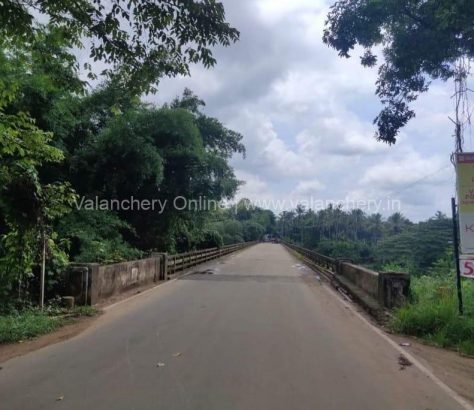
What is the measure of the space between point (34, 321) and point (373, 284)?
27.2 feet

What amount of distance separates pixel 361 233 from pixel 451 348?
111 metres

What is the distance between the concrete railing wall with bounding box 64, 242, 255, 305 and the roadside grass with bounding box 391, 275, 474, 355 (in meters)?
6.80

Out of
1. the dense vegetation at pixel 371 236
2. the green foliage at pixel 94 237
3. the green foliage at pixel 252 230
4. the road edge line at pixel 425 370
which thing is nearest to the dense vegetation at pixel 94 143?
the green foliage at pixel 94 237

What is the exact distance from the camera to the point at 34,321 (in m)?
8.99

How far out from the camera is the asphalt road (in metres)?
5.24

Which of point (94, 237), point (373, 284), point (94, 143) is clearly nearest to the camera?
point (373, 284)

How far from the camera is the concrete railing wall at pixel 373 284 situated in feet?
37.0

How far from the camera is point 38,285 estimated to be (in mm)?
10984

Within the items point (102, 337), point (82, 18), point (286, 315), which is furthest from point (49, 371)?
point (286, 315)

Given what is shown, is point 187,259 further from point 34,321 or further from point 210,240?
point 34,321

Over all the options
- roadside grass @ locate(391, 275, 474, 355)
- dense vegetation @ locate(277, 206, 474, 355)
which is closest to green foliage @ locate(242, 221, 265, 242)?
dense vegetation @ locate(277, 206, 474, 355)

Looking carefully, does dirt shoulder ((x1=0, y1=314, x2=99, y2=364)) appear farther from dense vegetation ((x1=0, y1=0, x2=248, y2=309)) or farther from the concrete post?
the concrete post

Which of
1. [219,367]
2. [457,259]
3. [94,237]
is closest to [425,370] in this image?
[219,367]

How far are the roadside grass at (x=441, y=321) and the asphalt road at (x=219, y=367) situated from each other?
0.74m
